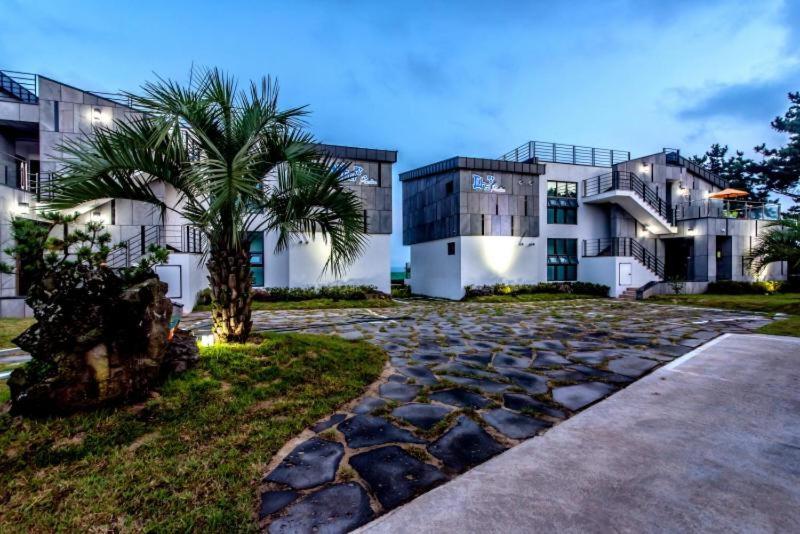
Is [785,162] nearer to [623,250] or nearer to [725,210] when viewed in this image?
[725,210]

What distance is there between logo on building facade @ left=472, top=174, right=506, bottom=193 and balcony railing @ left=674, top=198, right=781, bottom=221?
12570 millimetres

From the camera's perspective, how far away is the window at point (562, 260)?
2144cm

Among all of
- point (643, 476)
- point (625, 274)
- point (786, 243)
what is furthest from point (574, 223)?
point (643, 476)

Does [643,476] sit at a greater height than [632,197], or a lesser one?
lesser

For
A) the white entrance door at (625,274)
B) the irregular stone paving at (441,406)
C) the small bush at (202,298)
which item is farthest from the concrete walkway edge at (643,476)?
the white entrance door at (625,274)

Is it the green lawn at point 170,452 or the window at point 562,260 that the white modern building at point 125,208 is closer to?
the green lawn at point 170,452

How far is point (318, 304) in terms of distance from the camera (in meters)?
15.5

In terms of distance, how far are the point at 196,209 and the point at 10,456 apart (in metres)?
3.24

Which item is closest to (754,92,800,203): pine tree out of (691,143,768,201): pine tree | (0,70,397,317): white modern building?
(691,143,768,201): pine tree

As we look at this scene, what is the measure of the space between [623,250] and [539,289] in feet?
17.8

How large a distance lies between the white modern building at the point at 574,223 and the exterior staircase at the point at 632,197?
0.19 ft

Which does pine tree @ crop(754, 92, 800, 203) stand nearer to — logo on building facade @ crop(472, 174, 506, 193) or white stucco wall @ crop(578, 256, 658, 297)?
white stucco wall @ crop(578, 256, 658, 297)

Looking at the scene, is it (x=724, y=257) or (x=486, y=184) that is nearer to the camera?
(x=486, y=184)

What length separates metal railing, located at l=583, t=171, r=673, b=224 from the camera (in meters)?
21.3
